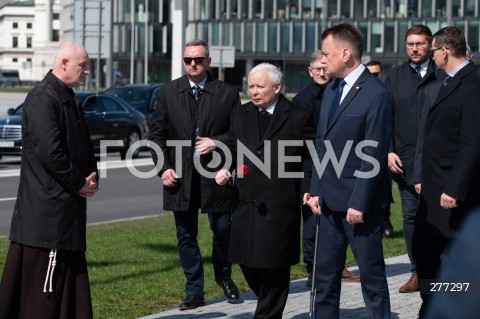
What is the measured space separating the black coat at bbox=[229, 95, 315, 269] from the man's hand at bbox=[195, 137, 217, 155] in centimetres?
88

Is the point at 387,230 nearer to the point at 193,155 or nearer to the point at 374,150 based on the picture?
the point at 193,155

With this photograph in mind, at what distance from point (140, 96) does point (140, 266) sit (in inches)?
857

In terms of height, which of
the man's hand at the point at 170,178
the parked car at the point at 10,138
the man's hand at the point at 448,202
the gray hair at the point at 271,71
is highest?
the gray hair at the point at 271,71

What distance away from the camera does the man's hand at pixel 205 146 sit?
8141 mm

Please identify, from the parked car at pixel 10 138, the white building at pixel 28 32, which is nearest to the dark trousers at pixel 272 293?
the parked car at pixel 10 138

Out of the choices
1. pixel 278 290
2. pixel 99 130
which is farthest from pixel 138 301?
pixel 99 130

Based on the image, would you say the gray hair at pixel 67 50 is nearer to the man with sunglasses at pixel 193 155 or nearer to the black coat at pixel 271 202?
the black coat at pixel 271 202

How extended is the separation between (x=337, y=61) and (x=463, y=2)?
9165 cm

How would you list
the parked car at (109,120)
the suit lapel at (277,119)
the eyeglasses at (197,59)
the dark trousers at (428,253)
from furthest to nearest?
the parked car at (109,120)
the eyeglasses at (197,59)
the dark trousers at (428,253)
the suit lapel at (277,119)

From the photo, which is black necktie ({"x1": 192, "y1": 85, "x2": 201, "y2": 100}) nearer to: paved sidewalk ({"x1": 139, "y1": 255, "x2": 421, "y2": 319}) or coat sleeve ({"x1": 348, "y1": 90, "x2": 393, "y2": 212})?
paved sidewalk ({"x1": 139, "y1": 255, "x2": 421, "y2": 319})

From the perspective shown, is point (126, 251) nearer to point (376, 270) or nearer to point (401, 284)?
point (401, 284)

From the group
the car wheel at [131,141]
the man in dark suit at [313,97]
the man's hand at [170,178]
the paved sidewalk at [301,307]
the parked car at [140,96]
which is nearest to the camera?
Answer: the paved sidewalk at [301,307]

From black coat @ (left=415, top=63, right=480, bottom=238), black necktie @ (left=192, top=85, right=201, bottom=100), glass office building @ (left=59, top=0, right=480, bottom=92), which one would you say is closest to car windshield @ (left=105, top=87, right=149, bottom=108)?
black necktie @ (left=192, top=85, right=201, bottom=100)

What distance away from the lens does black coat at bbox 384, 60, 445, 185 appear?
8.88 m
